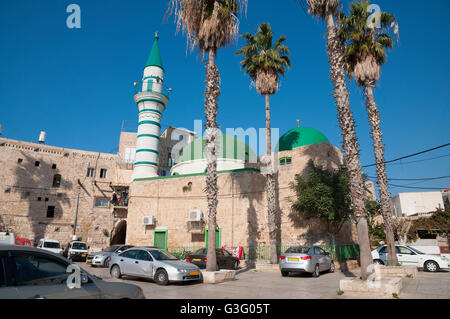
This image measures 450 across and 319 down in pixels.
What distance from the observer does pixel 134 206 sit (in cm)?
2544

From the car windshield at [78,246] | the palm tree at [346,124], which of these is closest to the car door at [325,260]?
the palm tree at [346,124]

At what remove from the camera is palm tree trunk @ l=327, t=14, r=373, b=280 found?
9.16 meters

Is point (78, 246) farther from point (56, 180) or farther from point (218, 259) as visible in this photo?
point (218, 259)

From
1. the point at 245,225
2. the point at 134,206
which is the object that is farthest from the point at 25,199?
the point at 245,225

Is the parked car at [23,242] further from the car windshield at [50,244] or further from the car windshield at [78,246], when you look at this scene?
the car windshield at [78,246]

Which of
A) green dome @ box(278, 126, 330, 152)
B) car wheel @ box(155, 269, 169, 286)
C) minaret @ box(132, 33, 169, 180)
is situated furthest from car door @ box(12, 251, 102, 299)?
minaret @ box(132, 33, 169, 180)

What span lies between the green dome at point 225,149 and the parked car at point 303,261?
13770mm

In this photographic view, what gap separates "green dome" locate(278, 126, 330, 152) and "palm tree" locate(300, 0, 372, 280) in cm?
1342

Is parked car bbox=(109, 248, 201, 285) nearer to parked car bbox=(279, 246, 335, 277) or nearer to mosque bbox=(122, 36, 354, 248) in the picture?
parked car bbox=(279, 246, 335, 277)

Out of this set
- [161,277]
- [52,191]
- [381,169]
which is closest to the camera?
[161,277]

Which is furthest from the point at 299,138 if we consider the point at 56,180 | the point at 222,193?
the point at 56,180

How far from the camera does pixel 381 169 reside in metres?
14.6

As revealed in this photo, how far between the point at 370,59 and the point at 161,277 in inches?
565

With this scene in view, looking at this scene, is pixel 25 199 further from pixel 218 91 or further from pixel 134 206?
pixel 218 91
